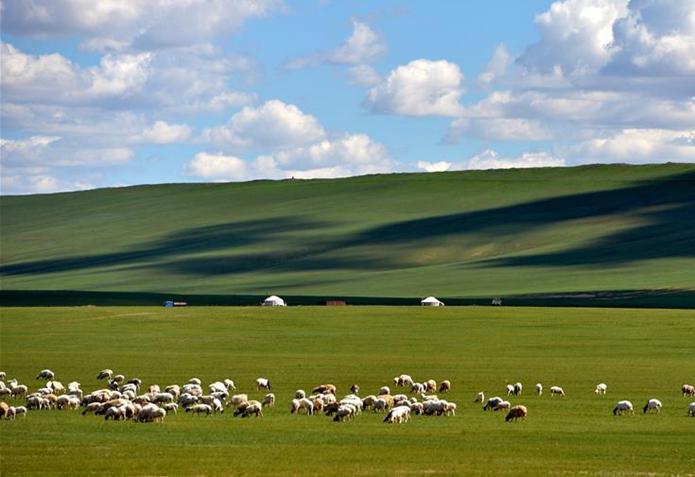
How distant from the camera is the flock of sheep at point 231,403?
38.9 meters

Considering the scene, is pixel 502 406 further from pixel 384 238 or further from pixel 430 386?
pixel 384 238

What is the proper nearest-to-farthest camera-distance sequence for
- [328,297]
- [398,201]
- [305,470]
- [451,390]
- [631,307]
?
[305,470] → [451,390] → [631,307] → [328,297] → [398,201]

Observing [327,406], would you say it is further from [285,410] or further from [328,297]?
[328,297]

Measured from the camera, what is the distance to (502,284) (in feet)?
366

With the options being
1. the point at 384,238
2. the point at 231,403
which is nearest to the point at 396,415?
the point at 231,403

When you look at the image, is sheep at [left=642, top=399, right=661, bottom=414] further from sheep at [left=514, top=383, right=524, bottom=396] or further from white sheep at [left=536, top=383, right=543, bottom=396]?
sheep at [left=514, top=383, right=524, bottom=396]

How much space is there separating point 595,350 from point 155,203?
13161 centimetres

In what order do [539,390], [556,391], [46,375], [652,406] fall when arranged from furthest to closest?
[46,375] → [539,390] → [556,391] → [652,406]

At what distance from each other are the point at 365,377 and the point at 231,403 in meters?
10.6

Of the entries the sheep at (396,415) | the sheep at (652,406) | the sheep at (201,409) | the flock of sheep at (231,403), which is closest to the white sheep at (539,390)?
the flock of sheep at (231,403)

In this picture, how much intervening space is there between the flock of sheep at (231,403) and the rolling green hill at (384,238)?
52.8m

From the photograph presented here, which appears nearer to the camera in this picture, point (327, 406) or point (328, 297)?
point (327, 406)

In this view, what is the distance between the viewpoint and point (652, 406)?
136ft

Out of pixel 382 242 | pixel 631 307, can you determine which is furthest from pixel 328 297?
pixel 382 242
